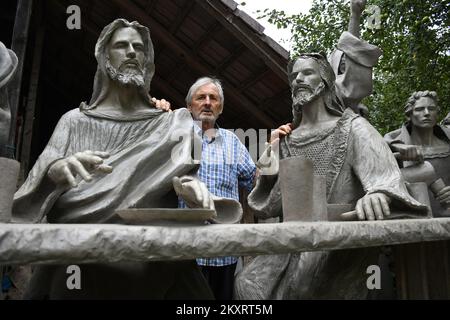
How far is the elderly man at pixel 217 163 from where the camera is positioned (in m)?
2.75

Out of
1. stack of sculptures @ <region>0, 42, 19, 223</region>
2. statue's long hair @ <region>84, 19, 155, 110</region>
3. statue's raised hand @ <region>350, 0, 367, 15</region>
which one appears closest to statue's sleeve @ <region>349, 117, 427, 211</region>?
statue's raised hand @ <region>350, 0, 367, 15</region>

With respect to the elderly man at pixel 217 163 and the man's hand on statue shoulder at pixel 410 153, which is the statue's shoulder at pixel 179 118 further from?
the man's hand on statue shoulder at pixel 410 153

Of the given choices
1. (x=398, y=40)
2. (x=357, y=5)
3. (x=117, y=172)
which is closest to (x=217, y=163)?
(x=117, y=172)

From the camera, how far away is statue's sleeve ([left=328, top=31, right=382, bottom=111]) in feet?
9.89

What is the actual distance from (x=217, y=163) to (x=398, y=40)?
16.6 ft

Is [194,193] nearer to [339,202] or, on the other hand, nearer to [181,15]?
[339,202]

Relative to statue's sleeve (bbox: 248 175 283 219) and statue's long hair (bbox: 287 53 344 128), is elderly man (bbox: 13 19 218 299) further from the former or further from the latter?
statue's long hair (bbox: 287 53 344 128)

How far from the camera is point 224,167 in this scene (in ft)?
9.32

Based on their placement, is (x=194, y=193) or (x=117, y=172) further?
(x=117, y=172)

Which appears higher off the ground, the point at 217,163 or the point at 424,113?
the point at 424,113

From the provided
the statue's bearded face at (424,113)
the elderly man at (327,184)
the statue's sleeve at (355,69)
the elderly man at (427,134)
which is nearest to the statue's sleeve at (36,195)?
the elderly man at (327,184)

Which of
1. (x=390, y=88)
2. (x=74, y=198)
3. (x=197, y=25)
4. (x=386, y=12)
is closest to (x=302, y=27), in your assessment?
(x=390, y=88)

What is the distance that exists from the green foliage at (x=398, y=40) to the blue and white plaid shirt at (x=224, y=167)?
12.1 ft
